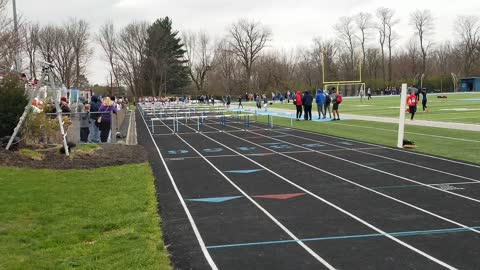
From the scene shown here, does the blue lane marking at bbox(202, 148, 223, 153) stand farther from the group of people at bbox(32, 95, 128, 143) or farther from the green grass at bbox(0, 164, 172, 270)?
the green grass at bbox(0, 164, 172, 270)

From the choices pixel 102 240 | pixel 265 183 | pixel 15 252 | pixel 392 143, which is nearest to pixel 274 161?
pixel 265 183

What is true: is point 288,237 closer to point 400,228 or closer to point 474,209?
point 400,228

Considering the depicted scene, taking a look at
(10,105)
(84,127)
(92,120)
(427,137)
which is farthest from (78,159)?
(427,137)

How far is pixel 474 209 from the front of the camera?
8.35m

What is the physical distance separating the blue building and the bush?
270 ft

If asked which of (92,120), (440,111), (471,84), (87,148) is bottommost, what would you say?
(87,148)

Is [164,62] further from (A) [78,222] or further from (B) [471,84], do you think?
(A) [78,222]

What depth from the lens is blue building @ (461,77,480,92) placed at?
8488 centimetres

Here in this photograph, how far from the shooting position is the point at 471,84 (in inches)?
3393

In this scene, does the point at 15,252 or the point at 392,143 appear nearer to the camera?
the point at 15,252

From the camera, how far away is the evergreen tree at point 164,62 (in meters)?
97.8

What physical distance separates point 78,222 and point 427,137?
15414mm

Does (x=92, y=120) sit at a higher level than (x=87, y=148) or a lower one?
higher

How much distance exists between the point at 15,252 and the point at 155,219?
2.20m
